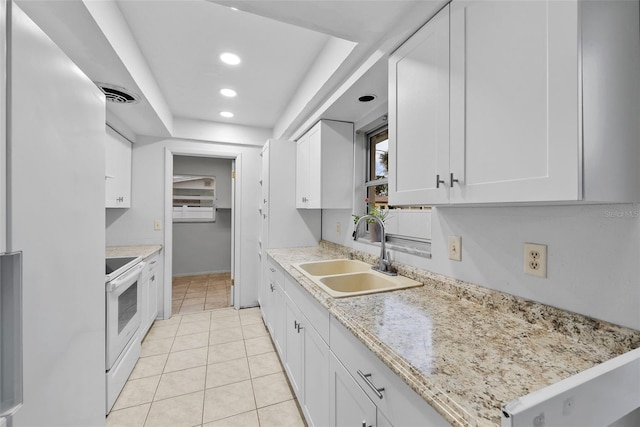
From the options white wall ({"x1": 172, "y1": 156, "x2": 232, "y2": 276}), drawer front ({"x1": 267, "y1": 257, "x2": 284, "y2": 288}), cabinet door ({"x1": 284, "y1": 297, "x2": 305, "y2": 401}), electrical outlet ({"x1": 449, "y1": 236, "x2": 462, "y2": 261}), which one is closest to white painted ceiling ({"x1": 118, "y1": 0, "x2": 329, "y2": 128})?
electrical outlet ({"x1": 449, "y1": 236, "x2": 462, "y2": 261})

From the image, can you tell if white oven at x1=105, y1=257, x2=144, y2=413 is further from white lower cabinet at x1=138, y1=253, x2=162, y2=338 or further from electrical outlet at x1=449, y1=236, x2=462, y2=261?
electrical outlet at x1=449, y1=236, x2=462, y2=261

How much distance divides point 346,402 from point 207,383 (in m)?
1.42

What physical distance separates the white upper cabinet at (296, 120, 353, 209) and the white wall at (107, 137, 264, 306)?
1.37 meters

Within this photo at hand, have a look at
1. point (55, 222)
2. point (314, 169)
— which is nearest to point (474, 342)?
point (55, 222)

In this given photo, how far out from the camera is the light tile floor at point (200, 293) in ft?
12.0

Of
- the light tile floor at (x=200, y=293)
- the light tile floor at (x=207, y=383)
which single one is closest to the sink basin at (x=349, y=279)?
the light tile floor at (x=207, y=383)

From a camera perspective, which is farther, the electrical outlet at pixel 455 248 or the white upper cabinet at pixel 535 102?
the electrical outlet at pixel 455 248

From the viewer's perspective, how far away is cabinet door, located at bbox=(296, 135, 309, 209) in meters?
2.71

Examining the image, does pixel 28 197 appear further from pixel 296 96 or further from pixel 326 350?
pixel 296 96

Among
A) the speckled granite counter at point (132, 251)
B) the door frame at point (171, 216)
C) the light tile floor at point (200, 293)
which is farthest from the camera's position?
the light tile floor at point (200, 293)

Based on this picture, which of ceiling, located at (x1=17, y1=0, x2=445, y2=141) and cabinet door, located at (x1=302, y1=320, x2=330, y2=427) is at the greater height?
ceiling, located at (x1=17, y1=0, x2=445, y2=141)

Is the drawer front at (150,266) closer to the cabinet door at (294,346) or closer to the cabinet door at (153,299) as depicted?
the cabinet door at (153,299)

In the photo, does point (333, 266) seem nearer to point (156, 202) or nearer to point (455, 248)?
point (455, 248)

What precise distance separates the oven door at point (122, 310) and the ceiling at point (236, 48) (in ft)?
4.48
